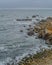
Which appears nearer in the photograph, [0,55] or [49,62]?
[49,62]

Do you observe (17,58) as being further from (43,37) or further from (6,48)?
(43,37)

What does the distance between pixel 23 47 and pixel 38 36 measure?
6.99 m

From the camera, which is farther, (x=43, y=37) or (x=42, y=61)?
(x=43, y=37)

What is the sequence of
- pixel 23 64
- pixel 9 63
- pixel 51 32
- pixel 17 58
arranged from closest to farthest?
pixel 23 64 → pixel 9 63 → pixel 17 58 → pixel 51 32

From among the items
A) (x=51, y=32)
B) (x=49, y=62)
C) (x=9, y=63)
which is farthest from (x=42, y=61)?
(x=51, y=32)

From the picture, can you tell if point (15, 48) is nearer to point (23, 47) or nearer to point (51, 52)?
point (23, 47)

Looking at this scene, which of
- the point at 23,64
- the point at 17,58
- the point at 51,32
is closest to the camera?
the point at 23,64

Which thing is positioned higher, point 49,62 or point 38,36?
point 49,62

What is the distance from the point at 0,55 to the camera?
25.7 metres

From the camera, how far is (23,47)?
97.4 ft

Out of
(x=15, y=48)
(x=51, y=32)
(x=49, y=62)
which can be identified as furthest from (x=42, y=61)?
(x=51, y=32)

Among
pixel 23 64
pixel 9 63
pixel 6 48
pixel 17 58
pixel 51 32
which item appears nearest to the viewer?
pixel 23 64

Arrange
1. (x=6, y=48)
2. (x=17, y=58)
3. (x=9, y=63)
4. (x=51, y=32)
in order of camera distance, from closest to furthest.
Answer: (x=9, y=63) → (x=17, y=58) → (x=6, y=48) → (x=51, y=32)

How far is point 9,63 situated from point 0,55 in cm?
351
